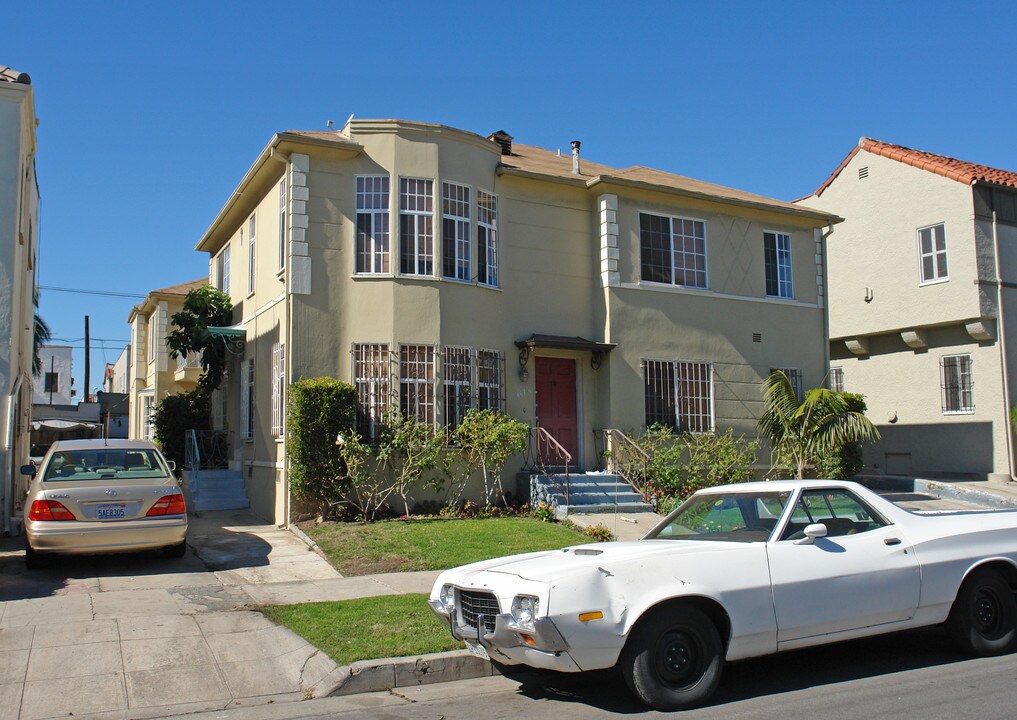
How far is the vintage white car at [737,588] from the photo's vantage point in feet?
18.8

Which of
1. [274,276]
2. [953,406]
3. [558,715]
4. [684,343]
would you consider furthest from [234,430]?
[953,406]

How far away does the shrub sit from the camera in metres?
13.9

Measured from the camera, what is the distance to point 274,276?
16.2m

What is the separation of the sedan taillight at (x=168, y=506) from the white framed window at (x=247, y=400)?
646 cm

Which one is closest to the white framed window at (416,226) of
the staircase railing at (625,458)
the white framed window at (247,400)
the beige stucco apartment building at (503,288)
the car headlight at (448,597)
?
the beige stucco apartment building at (503,288)

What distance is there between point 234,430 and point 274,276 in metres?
4.22

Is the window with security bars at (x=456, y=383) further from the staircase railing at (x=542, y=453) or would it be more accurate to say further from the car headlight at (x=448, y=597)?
the car headlight at (x=448, y=597)

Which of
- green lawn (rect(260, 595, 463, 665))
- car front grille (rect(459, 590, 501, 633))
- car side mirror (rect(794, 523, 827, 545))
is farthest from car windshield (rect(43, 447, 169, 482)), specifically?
car side mirror (rect(794, 523, 827, 545))

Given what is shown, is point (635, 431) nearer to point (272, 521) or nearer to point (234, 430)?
point (272, 521)

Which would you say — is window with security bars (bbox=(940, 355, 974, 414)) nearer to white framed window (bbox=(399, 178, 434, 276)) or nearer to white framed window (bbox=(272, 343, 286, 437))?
white framed window (bbox=(399, 178, 434, 276))

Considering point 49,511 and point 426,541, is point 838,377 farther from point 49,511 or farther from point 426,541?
point 49,511

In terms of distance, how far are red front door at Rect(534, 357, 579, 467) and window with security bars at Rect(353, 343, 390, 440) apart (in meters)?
3.19

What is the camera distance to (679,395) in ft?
59.0

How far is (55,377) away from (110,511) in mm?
55431
